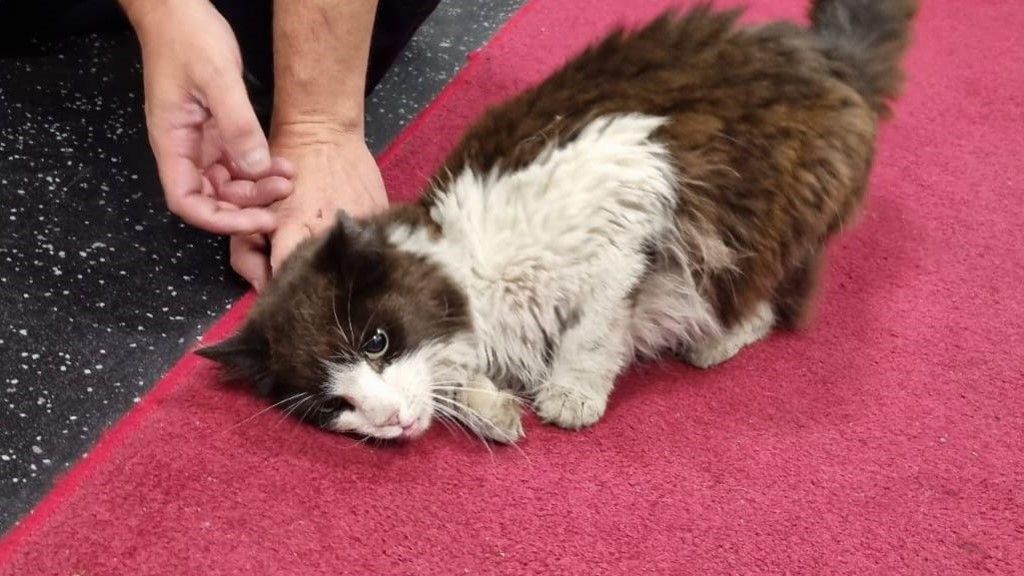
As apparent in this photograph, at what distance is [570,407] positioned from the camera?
112 centimetres

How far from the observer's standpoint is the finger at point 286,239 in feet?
4.05

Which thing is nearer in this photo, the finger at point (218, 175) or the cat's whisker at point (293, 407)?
the cat's whisker at point (293, 407)

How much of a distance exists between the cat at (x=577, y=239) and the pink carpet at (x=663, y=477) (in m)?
0.07

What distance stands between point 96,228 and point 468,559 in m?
0.87

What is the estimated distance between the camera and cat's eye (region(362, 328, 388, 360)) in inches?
40.1

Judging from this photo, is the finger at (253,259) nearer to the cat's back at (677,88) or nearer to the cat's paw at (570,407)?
the cat's back at (677,88)

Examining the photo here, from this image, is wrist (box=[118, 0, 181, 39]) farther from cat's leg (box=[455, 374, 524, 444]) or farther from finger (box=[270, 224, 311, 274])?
cat's leg (box=[455, 374, 524, 444])

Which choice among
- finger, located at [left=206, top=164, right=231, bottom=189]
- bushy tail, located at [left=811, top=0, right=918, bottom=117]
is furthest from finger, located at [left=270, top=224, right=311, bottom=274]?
bushy tail, located at [left=811, top=0, right=918, bottom=117]

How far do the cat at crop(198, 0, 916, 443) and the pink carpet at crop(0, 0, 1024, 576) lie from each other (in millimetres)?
70

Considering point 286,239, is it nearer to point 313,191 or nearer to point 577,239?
point 313,191

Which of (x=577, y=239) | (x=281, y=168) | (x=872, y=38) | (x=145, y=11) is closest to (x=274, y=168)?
(x=281, y=168)

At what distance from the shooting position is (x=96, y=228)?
56.3 inches

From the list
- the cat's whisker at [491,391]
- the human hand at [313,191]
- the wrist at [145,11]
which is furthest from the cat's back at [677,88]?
the wrist at [145,11]

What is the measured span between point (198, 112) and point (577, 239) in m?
0.52
